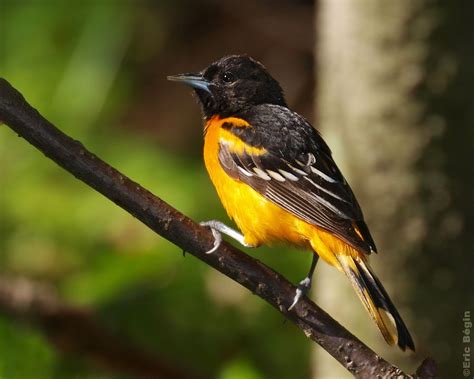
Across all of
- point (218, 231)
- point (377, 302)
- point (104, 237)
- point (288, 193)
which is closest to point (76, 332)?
point (104, 237)

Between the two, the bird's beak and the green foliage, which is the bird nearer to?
the bird's beak

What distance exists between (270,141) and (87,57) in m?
3.47

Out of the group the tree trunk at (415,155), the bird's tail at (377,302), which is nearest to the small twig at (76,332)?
the tree trunk at (415,155)

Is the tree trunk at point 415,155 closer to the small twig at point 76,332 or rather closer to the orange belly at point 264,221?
the orange belly at point 264,221

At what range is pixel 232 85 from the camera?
446cm

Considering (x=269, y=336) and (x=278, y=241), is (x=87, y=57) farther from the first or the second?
(x=278, y=241)

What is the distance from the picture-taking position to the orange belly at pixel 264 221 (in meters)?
3.68

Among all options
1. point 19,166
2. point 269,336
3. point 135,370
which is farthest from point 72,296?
point 19,166

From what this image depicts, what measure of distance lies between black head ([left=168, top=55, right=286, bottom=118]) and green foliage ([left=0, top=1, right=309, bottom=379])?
1.56 metres

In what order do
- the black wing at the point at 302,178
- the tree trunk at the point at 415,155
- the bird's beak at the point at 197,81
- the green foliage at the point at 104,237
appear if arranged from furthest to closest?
the green foliage at the point at 104,237
the tree trunk at the point at 415,155
the bird's beak at the point at 197,81
the black wing at the point at 302,178

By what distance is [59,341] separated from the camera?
544 centimetres

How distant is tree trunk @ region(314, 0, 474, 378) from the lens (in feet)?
16.2

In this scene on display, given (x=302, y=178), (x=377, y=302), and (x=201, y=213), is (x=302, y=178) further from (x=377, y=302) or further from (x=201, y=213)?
(x=201, y=213)

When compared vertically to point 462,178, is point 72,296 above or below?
below
